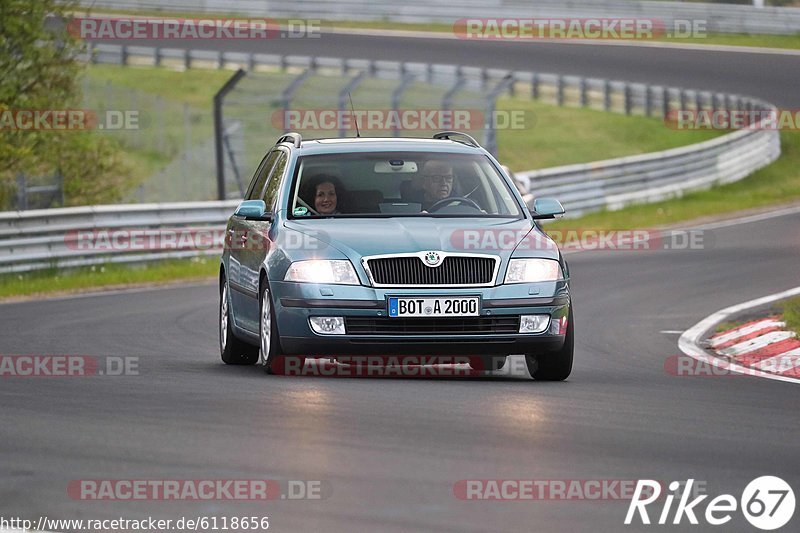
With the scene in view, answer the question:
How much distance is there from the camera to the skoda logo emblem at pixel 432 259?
35.5ft

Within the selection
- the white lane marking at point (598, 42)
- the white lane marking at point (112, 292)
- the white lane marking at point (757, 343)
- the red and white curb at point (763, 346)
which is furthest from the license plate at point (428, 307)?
the white lane marking at point (598, 42)

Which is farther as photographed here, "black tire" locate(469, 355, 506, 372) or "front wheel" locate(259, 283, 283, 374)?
"black tire" locate(469, 355, 506, 372)

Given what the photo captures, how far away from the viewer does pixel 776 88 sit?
142ft

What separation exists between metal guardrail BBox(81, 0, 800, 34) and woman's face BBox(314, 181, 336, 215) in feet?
132

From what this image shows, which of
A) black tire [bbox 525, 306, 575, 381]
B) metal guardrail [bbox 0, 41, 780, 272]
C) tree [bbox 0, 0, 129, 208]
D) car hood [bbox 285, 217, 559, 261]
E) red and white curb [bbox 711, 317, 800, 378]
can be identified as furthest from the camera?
tree [bbox 0, 0, 129, 208]

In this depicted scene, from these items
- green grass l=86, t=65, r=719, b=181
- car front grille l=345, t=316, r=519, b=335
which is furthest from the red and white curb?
green grass l=86, t=65, r=719, b=181

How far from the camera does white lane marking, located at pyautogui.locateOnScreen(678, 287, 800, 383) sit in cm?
1218

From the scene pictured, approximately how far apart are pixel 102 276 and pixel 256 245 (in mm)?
10601

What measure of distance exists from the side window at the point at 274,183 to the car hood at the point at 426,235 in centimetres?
65

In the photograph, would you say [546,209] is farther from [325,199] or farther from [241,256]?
[241,256]

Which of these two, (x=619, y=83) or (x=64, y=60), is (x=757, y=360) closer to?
(x=64, y=60)

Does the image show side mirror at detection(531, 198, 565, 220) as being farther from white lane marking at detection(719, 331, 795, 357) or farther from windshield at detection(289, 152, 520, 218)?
white lane marking at detection(719, 331, 795, 357)

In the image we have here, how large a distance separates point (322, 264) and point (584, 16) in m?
42.7

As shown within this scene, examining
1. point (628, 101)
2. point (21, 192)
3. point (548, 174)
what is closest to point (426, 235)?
point (21, 192)
